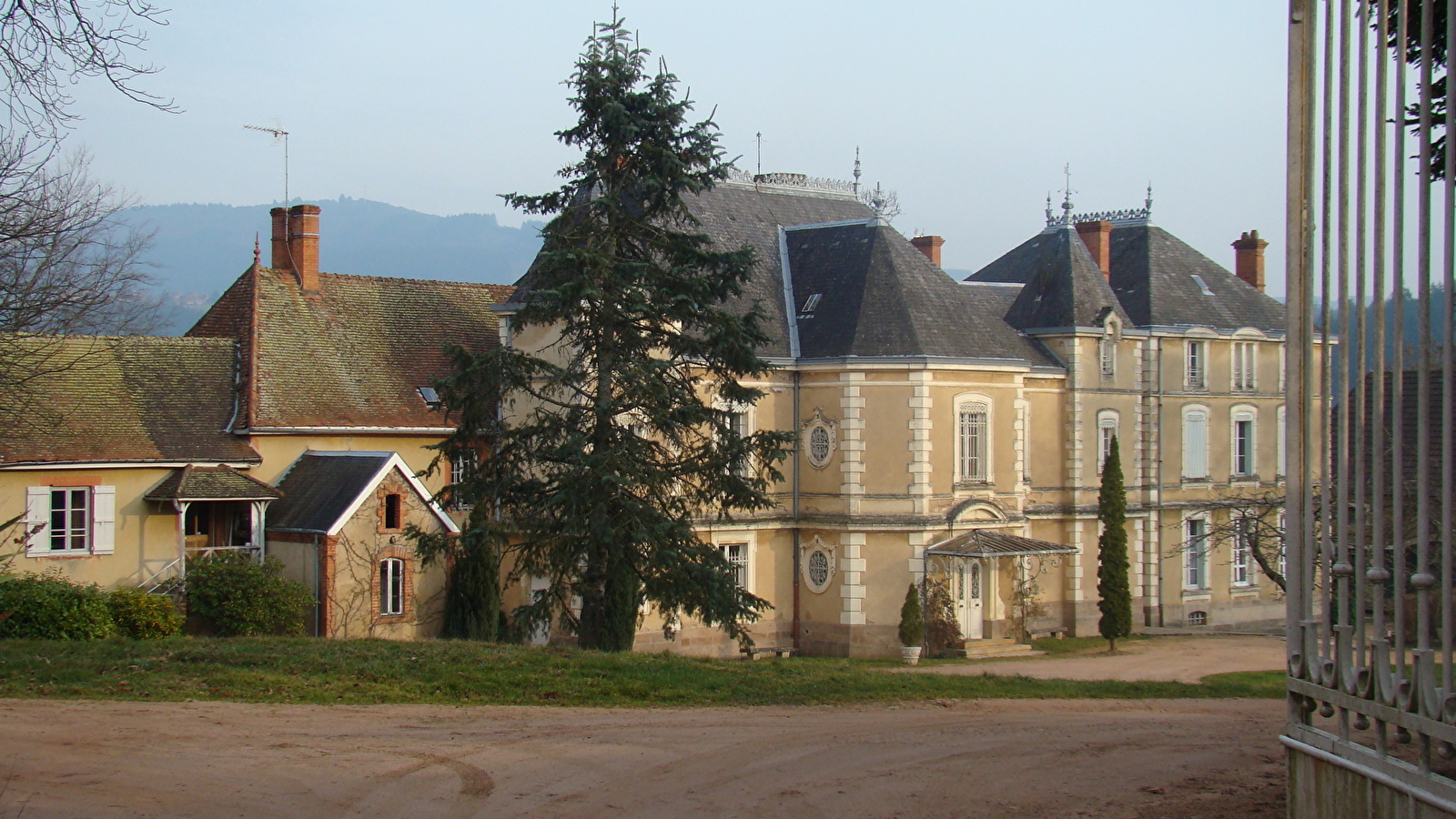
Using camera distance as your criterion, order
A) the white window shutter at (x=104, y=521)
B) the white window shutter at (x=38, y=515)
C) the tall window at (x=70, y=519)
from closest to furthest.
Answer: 1. the white window shutter at (x=38, y=515)
2. the tall window at (x=70, y=519)
3. the white window shutter at (x=104, y=521)

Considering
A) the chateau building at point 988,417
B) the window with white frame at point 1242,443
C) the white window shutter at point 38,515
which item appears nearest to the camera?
the white window shutter at point 38,515

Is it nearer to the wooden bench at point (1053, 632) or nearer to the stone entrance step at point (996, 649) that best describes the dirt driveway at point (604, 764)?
the stone entrance step at point (996, 649)

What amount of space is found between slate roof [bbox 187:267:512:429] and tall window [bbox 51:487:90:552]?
3.75 meters

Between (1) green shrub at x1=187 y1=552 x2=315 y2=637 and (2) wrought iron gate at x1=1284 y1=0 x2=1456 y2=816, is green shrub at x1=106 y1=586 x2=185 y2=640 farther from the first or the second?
(2) wrought iron gate at x1=1284 y1=0 x2=1456 y2=816

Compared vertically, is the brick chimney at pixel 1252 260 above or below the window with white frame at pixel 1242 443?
above

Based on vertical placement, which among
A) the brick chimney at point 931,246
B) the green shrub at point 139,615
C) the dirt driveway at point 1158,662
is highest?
the brick chimney at point 931,246

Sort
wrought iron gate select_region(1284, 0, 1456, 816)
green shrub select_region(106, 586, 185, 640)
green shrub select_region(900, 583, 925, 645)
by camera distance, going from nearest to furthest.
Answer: wrought iron gate select_region(1284, 0, 1456, 816), green shrub select_region(106, 586, 185, 640), green shrub select_region(900, 583, 925, 645)

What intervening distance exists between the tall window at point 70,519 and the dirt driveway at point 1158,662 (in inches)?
640

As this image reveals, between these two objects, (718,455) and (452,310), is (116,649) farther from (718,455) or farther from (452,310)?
(452,310)

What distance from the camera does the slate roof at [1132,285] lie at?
36156mm

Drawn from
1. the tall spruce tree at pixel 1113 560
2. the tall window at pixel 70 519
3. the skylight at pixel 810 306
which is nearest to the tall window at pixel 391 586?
the tall window at pixel 70 519

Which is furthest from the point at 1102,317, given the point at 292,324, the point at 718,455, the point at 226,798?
the point at 226,798

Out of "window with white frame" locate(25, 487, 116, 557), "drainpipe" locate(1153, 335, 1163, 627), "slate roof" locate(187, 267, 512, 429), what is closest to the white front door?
"drainpipe" locate(1153, 335, 1163, 627)

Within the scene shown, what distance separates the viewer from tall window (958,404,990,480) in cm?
3089
